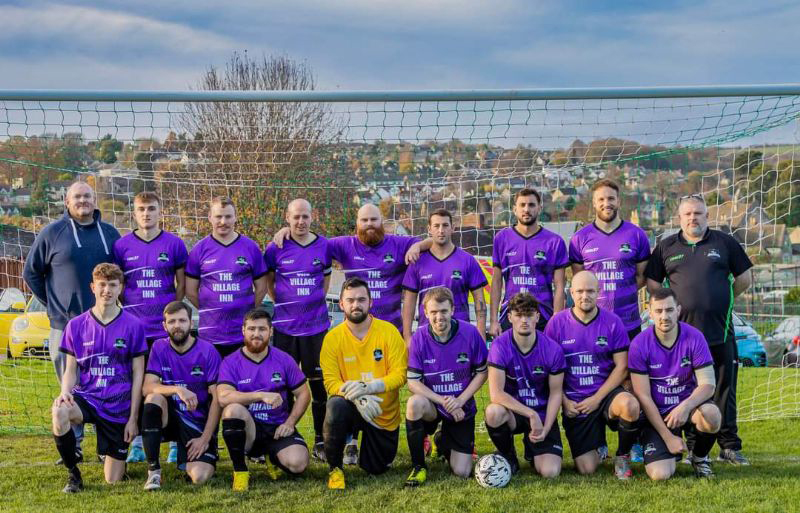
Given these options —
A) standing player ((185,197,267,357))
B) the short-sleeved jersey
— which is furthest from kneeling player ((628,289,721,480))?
standing player ((185,197,267,357))

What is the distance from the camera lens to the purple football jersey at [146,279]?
5.45 metres

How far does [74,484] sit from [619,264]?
4.07 meters

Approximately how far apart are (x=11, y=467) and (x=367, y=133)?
13.2ft

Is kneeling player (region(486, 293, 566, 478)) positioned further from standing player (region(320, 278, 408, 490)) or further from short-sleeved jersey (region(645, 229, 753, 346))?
short-sleeved jersey (region(645, 229, 753, 346))

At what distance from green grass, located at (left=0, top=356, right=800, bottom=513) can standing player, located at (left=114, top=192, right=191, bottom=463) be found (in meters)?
0.76

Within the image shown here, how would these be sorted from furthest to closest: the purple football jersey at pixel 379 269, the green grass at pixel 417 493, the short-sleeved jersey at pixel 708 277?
the purple football jersey at pixel 379 269 < the short-sleeved jersey at pixel 708 277 < the green grass at pixel 417 493

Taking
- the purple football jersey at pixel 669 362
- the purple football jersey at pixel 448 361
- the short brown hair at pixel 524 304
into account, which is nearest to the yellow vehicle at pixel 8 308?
the purple football jersey at pixel 448 361

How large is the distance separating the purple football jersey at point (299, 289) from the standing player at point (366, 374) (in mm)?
572

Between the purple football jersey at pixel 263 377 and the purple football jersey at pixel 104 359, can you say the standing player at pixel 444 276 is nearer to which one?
the purple football jersey at pixel 263 377

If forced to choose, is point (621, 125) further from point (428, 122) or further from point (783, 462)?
point (783, 462)

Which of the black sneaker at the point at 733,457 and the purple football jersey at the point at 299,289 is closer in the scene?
the black sneaker at the point at 733,457

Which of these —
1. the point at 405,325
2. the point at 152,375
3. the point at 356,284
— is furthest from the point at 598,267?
the point at 152,375

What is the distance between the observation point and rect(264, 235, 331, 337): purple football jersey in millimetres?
5625

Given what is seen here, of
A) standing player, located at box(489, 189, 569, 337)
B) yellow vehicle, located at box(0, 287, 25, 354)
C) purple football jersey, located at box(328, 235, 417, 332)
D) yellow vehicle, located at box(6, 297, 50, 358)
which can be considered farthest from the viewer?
yellow vehicle, located at box(6, 297, 50, 358)
